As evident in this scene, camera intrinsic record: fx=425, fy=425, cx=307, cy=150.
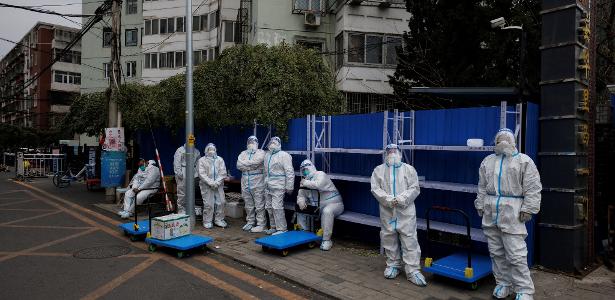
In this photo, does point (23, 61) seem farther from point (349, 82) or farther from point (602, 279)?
point (602, 279)

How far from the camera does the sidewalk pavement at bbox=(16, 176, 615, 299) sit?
5.43 meters

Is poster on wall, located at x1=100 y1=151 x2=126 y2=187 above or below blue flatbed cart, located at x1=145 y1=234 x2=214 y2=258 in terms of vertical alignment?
above

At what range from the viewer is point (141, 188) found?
10.9 metres

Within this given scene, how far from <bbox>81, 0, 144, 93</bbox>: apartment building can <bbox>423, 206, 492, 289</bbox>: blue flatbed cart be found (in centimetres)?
3201

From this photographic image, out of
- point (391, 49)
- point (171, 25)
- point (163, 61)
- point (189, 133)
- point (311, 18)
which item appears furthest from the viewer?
point (163, 61)

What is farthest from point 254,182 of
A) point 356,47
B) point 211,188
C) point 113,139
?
point 356,47

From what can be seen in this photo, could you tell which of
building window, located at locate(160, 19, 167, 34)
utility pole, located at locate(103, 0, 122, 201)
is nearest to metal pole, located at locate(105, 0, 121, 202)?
utility pole, located at locate(103, 0, 122, 201)

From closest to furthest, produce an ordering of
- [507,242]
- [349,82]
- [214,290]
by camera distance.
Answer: [507,242] < [214,290] < [349,82]

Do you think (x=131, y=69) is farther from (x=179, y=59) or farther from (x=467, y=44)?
(x=467, y=44)

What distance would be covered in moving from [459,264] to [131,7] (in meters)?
36.2

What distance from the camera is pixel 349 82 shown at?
19.3 m

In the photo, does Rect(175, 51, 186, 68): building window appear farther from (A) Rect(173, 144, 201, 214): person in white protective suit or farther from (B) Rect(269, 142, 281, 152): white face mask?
(B) Rect(269, 142, 281, 152): white face mask

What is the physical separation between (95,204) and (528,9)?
1498 centimetres

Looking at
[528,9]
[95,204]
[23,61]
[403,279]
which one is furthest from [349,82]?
[23,61]
